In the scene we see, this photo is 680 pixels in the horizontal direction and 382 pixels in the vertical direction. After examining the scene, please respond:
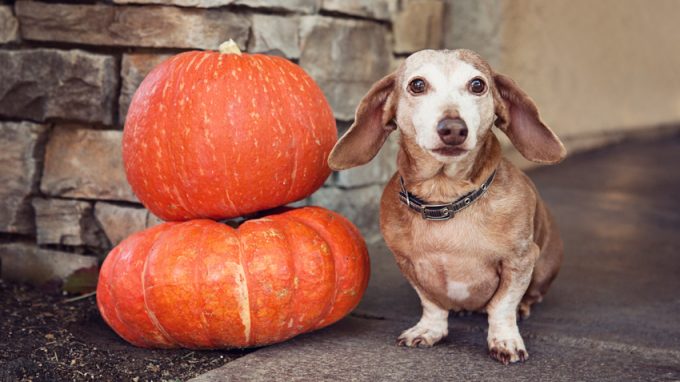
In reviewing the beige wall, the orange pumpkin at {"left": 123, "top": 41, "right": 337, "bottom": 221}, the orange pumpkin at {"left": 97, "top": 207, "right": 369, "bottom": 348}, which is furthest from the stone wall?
the beige wall

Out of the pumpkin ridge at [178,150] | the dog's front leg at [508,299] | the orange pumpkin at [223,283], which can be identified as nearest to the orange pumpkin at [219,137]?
the pumpkin ridge at [178,150]

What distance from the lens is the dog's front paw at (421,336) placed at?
8.36 ft

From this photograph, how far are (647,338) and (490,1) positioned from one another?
309cm

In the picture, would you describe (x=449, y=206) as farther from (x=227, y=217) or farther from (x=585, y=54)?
(x=585, y=54)

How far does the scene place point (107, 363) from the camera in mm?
2404

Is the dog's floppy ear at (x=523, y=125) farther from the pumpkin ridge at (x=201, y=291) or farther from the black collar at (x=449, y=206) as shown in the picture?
the pumpkin ridge at (x=201, y=291)

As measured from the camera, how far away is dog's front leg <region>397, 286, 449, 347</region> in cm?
255

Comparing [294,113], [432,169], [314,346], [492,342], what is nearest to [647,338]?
[492,342]

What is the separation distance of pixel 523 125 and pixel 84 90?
5.39 ft

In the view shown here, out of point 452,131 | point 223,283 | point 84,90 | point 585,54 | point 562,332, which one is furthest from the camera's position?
point 585,54

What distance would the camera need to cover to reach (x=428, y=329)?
8.52 feet

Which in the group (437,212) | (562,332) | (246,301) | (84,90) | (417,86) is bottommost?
(562,332)

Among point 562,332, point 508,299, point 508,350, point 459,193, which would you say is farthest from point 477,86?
point 562,332

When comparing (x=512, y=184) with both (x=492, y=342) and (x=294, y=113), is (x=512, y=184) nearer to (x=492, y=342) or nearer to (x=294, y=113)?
(x=492, y=342)
